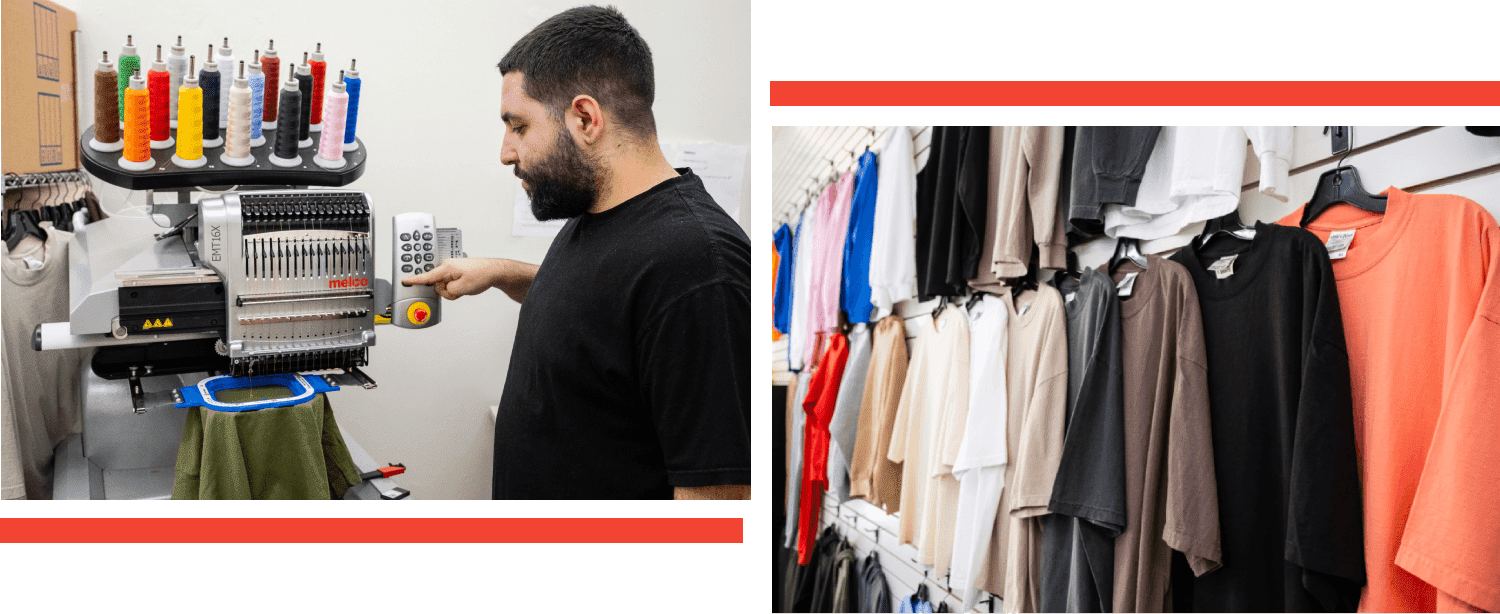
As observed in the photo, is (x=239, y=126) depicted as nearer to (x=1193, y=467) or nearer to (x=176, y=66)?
(x=176, y=66)

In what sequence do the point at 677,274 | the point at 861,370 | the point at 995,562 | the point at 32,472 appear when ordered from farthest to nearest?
the point at 861,370 → the point at 995,562 → the point at 32,472 → the point at 677,274

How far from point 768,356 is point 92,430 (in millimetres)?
1023

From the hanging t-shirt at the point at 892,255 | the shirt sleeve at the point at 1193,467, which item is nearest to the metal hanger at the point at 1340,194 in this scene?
the shirt sleeve at the point at 1193,467

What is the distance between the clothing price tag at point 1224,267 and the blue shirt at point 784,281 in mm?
701

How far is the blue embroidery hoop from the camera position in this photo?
1.20m

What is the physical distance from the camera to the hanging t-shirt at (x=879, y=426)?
5.57ft

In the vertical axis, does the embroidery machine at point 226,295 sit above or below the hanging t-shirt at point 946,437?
above

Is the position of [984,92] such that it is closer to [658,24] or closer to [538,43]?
[658,24]

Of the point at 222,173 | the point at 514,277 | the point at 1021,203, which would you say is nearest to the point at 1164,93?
the point at 1021,203

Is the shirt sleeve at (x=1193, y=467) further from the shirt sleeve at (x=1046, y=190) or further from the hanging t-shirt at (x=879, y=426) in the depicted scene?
the hanging t-shirt at (x=879, y=426)

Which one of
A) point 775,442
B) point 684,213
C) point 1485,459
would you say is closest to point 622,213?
point 684,213

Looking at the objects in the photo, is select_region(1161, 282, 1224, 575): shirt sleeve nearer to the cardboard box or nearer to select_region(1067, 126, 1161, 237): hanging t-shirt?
select_region(1067, 126, 1161, 237): hanging t-shirt

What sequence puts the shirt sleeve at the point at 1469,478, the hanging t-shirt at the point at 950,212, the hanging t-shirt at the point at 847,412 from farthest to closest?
the hanging t-shirt at the point at 847,412 < the hanging t-shirt at the point at 950,212 < the shirt sleeve at the point at 1469,478

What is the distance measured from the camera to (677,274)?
42.9 inches
